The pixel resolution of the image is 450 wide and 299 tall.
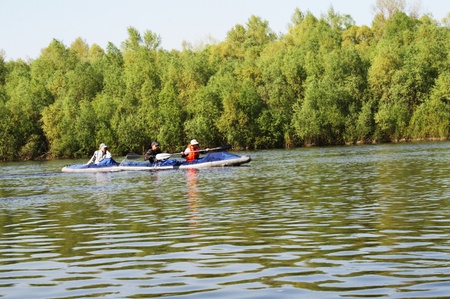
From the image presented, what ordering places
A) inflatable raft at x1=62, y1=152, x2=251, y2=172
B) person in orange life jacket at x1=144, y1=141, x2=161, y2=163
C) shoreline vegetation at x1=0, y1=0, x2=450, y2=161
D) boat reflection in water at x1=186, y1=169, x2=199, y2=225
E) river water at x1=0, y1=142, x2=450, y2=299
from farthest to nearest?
shoreline vegetation at x1=0, y1=0, x2=450, y2=161 → person in orange life jacket at x1=144, y1=141, x2=161, y2=163 → inflatable raft at x1=62, y1=152, x2=251, y2=172 → boat reflection in water at x1=186, y1=169, x2=199, y2=225 → river water at x1=0, y1=142, x2=450, y2=299

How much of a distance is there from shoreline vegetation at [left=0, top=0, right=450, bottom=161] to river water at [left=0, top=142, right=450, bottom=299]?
5909 cm

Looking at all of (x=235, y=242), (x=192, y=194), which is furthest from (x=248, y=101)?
(x=235, y=242)

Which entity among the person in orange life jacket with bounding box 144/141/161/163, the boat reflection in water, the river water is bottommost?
the river water

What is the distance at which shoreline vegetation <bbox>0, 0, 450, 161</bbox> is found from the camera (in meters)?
85.8

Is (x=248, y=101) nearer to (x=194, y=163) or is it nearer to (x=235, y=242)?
(x=194, y=163)

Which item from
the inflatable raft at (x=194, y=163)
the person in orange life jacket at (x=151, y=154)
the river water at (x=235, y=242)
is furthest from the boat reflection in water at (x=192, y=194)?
the person in orange life jacket at (x=151, y=154)

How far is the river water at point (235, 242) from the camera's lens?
9.96 m

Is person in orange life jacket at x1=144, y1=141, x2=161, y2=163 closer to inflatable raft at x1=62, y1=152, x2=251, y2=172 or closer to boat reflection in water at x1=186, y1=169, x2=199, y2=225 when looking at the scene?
inflatable raft at x1=62, y1=152, x2=251, y2=172

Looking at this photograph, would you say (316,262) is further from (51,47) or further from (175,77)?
(51,47)

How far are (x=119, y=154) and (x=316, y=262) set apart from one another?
264ft

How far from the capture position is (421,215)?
16.5 metres

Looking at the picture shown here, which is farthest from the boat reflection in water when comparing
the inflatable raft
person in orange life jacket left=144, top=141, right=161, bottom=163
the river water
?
person in orange life jacket left=144, top=141, right=161, bottom=163

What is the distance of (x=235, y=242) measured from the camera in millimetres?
13781

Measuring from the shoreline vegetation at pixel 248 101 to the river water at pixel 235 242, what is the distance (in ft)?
194
